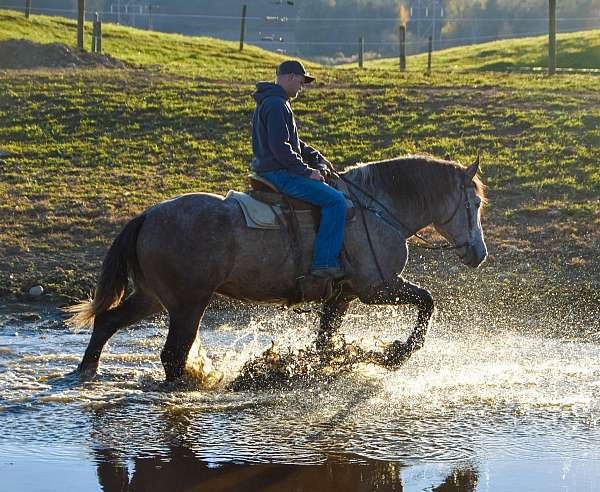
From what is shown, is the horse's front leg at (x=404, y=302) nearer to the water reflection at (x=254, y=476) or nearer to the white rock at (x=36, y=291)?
the water reflection at (x=254, y=476)

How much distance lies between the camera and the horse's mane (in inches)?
343

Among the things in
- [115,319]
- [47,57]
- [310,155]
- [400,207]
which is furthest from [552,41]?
[115,319]

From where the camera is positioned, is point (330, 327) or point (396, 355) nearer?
point (396, 355)

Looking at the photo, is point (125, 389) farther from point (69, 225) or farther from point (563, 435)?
point (69, 225)

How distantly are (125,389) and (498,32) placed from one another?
3652 inches

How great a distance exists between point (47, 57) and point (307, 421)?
22.2 m

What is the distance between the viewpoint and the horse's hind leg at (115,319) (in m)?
8.35

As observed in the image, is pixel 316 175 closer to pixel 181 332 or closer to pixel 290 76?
pixel 290 76

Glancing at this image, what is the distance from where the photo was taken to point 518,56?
43750 mm

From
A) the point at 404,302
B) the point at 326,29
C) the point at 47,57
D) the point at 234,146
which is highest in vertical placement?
the point at 326,29

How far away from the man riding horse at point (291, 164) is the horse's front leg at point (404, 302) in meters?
0.42

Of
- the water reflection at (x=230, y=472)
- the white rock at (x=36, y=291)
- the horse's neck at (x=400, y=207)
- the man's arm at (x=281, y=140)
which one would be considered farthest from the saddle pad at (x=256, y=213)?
the white rock at (x=36, y=291)

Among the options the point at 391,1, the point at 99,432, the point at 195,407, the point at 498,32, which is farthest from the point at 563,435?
the point at 391,1

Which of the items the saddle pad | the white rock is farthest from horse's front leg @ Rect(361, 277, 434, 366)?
the white rock
